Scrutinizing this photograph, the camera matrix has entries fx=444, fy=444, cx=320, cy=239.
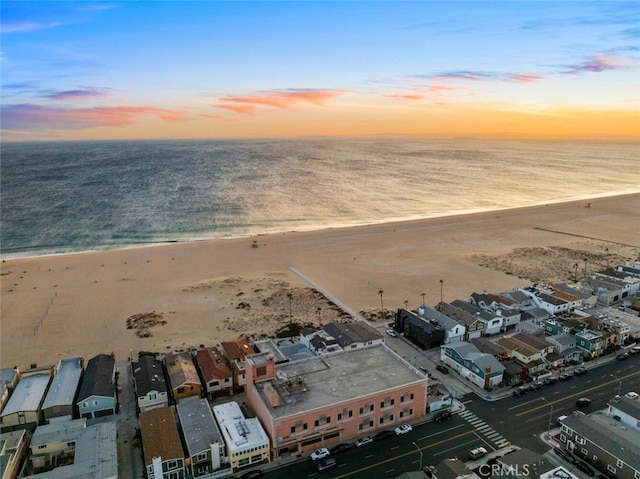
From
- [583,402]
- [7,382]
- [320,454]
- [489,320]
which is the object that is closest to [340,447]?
[320,454]

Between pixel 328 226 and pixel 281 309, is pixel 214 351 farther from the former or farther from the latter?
pixel 328 226

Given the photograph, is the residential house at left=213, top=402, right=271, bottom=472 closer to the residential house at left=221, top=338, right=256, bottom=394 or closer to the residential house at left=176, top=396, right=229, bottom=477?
the residential house at left=176, top=396, right=229, bottom=477

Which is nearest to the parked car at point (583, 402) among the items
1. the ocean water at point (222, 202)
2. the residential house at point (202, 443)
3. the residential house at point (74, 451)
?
the residential house at point (202, 443)

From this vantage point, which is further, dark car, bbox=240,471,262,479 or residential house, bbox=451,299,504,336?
residential house, bbox=451,299,504,336

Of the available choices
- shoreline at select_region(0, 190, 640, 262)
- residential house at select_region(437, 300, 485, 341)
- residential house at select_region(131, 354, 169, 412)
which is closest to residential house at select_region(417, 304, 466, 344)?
residential house at select_region(437, 300, 485, 341)

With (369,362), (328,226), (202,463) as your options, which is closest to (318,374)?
(369,362)
